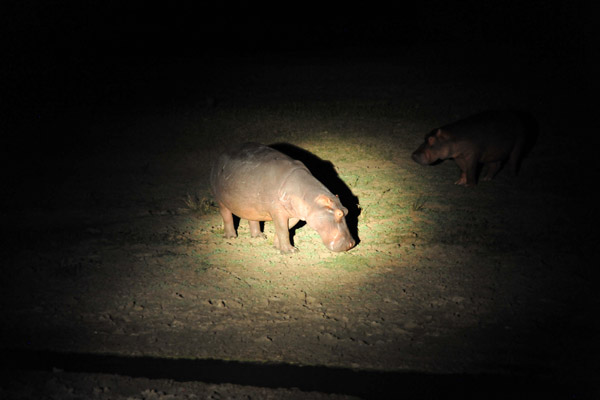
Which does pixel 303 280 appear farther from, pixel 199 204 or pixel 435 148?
pixel 435 148

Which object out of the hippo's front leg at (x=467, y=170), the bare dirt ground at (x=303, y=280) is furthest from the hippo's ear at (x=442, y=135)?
the bare dirt ground at (x=303, y=280)

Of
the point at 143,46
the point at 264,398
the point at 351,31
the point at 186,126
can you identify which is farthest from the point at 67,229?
the point at 351,31

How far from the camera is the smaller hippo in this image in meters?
9.05

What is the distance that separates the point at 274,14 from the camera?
3111 centimetres

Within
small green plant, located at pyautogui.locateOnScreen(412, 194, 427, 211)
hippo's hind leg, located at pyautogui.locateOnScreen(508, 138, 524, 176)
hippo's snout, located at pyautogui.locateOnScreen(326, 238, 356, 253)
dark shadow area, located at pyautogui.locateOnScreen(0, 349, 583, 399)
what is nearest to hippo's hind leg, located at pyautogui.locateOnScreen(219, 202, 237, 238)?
hippo's snout, located at pyautogui.locateOnScreen(326, 238, 356, 253)

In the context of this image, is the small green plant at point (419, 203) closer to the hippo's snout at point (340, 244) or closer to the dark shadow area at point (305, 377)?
the hippo's snout at point (340, 244)

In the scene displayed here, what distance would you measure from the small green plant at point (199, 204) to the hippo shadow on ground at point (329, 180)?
1564 millimetres

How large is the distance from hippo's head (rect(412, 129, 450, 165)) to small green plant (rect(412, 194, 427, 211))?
0.87 metres

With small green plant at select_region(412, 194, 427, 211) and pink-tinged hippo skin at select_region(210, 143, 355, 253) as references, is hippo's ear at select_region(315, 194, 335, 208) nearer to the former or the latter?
pink-tinged hippo skin at select_region(210, 143, 355, 253)

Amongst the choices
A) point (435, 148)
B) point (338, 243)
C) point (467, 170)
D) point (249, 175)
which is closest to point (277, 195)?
point (249, 175)

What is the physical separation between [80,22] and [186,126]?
1945 centimetres

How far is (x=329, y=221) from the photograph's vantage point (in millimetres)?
6125

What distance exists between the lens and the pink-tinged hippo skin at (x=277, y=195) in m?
6.16

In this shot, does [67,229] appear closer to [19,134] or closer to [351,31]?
[19,134]
